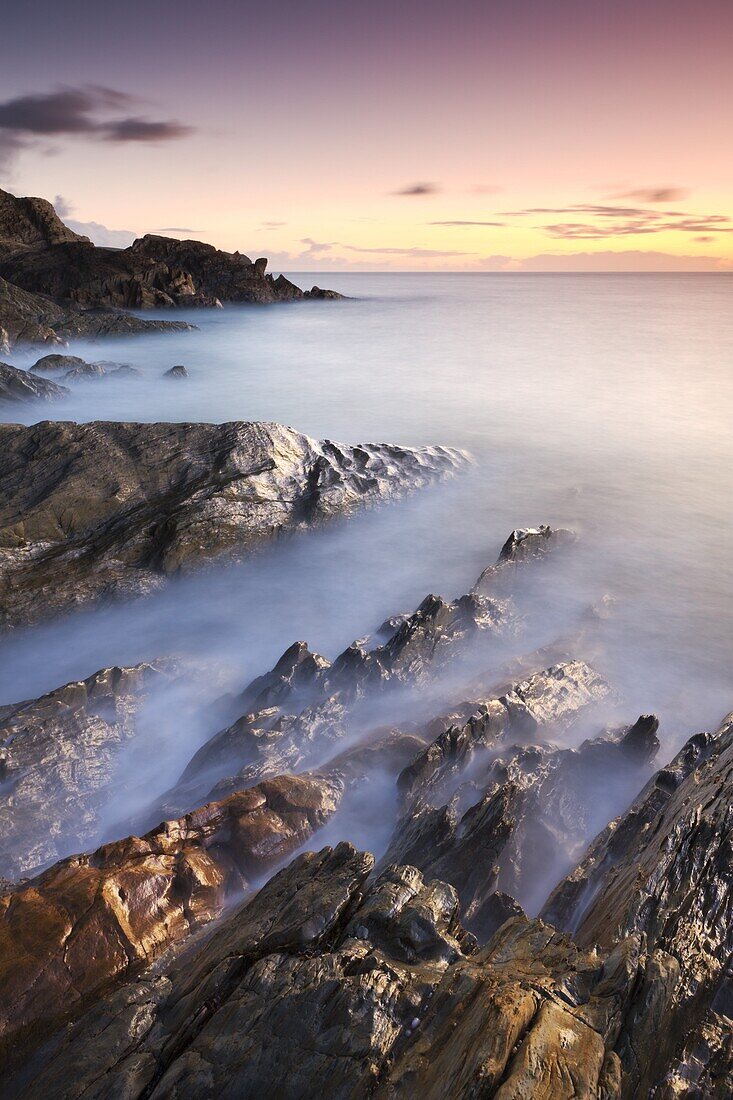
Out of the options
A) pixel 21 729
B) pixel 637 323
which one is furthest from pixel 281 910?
pixel 637 323

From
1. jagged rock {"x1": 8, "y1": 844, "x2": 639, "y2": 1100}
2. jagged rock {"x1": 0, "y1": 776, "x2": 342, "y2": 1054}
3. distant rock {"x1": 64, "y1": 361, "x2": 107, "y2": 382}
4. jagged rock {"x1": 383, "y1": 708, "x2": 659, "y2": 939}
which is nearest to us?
jagged rock {"x1": 8, "y1": 844, "x2": 639, "y2": 1100}

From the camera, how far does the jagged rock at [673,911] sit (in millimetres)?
4668

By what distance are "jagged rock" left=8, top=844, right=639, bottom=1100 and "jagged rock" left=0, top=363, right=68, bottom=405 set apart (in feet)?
94.4

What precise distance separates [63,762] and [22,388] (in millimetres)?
24074

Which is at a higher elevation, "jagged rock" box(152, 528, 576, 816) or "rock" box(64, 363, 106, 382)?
"rock" box(64, 363, 106, 382)

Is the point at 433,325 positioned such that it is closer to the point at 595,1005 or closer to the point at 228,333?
the point at 228,333

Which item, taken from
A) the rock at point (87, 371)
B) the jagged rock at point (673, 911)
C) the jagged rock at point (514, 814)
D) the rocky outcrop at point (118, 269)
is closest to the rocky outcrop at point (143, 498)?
the jagged rock at point (514, 814)

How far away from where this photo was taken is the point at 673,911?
5.95 metres

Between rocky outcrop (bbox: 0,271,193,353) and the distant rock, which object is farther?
rocky outcrop (bbox: 0,271,193,353)

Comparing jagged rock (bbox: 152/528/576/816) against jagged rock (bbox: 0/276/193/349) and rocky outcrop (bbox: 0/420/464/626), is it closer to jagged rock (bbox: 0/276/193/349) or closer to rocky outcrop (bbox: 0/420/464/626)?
rocky outcrop (bbox: 0/420/464/626)

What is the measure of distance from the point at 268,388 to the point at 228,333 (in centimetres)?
2741

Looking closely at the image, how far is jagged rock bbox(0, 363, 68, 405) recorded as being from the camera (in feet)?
94.6

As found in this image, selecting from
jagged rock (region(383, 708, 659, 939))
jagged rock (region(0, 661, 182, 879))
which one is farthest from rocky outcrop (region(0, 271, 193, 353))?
jagged rock (region(383, 708, 659, 939))

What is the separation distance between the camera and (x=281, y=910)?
20.9 ft
